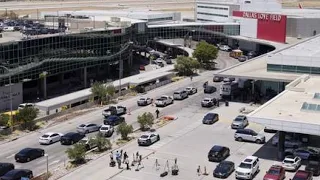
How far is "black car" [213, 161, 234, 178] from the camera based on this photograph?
3538 cm

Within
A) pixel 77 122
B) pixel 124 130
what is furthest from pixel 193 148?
pixel 77 122

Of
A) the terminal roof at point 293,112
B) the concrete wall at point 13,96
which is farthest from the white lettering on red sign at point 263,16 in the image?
the concrete wall at point 13,96

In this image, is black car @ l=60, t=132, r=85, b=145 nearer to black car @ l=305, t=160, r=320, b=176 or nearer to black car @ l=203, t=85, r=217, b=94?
black car @ l=305, t=160, r=320, b=176

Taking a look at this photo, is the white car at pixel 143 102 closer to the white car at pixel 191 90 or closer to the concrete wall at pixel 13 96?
the white car at pixel 191 90

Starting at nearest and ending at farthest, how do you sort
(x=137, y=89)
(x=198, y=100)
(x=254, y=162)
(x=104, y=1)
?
(x=254, y=162), (x=198, y=100), (x=137, y=89), (x=104, y=1)

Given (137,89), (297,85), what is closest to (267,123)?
(297,85)

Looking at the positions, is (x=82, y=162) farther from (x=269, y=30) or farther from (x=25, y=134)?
(x=269, y=30)

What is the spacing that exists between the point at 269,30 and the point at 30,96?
41.6 metres

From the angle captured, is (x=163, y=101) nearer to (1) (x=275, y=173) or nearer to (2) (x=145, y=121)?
(2) (x=145, y=121)

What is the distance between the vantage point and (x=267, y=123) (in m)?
38.0

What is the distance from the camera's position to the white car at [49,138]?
4338 centimetres

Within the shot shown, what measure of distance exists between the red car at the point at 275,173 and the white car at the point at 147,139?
1047 centimetres

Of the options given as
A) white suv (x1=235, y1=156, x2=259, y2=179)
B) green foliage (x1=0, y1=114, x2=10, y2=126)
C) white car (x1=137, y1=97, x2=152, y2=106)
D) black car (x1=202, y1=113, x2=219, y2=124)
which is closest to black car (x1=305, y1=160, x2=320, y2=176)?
white suv (x1=235, y1=156, x2=259, y2=179)

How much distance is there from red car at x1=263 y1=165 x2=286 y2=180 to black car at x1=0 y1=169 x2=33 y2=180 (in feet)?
44.5
